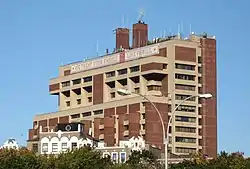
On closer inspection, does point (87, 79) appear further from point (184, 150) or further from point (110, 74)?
point (184, 150)

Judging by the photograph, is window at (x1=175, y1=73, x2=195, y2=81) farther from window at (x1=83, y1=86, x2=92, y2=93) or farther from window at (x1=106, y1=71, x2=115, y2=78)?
window at (x1=83, y1=86, x2=92, y2=93)

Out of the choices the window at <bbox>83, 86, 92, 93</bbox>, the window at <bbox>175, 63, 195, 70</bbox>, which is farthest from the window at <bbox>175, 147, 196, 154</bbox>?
the window at <bbox>83, 86, 92, 93</bbox>

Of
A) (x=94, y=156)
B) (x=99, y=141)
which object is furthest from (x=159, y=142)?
(x=94, y=156)

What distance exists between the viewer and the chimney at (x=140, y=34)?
187375 mm

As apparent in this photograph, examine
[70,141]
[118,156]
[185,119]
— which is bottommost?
[118,156]

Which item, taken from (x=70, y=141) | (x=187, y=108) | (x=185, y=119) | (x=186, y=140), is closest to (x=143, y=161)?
(x=70, y=141)

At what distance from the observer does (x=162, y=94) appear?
583 feet

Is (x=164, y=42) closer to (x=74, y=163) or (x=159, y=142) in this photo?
(x=159, y=142)

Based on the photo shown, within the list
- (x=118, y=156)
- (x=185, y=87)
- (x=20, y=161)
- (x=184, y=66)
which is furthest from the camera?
(x=184, y=66)

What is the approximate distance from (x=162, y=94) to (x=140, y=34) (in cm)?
1886

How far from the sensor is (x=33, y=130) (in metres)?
197

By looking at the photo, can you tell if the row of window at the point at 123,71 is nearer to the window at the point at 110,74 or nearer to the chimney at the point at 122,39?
the window at the point at 110,74

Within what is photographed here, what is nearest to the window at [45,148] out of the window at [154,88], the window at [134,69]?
the window at [154,88]

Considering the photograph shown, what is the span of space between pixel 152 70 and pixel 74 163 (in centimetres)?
6625
